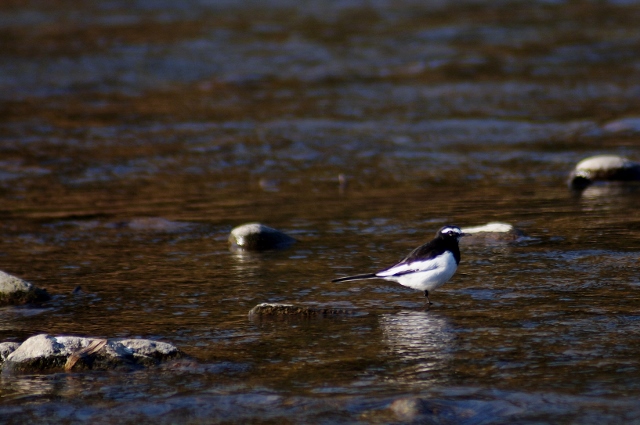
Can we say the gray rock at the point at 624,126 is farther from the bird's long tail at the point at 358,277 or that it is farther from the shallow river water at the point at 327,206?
the bird's long tail at the point at 358,277

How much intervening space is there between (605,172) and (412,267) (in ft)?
17.7

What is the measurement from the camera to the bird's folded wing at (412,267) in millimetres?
7242

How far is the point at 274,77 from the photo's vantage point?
21250 millimetres

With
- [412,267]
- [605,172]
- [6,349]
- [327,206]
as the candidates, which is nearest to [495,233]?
[412,267]

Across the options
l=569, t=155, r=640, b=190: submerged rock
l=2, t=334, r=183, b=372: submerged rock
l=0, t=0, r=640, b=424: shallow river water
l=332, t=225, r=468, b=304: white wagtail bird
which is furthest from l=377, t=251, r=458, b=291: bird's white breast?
l=569, t=155, r=640, b=190: submerged rock

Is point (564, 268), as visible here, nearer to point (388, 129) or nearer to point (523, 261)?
point (523, 261)

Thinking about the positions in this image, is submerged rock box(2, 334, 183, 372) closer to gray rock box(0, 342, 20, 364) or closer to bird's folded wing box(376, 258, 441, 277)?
gray rock box(0, 342, 20, 364)

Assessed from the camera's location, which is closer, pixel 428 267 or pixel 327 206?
pixel 428 267

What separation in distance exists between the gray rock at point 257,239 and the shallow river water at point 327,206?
18 cm

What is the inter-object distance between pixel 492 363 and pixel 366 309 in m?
1.55

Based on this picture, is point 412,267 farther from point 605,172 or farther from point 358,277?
point 605,172

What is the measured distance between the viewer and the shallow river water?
5.81 m

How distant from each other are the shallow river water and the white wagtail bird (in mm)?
234

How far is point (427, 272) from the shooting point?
7223 mm
